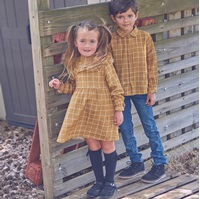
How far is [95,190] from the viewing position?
4133mm

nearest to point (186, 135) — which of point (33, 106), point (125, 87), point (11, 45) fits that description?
point (125, 87)

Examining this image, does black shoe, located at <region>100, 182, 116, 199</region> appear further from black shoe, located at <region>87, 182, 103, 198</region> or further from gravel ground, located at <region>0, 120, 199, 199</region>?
gravel ground, located at <region>0, 120, 199, 199</region>

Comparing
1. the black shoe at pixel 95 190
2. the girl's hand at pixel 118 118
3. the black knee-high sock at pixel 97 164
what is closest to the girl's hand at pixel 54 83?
the girl's hand at pixel 118 118

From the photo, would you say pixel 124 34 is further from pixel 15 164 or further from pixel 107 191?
pixel 15 164

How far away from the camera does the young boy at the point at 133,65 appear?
12.8ft

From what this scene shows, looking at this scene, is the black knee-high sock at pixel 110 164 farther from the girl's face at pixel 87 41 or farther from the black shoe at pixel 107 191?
the girl's face at pixel 87 41

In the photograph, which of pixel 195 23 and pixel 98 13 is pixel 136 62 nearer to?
pixel 98 13

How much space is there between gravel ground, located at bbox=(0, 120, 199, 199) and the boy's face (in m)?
1.57

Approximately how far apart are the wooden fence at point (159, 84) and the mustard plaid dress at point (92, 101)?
0.16 m

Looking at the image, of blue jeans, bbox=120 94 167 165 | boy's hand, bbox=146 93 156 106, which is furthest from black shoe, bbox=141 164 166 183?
boy's hand, bbox=146 93 156 106

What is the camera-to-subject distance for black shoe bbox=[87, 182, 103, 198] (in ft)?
13.5

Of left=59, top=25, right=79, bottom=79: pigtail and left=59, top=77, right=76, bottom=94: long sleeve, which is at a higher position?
left=59, top=25, right=79, bottom=79: pigtail

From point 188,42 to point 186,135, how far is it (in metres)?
1.00

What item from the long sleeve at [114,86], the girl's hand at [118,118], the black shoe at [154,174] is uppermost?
the long sleeve at [114,86]
